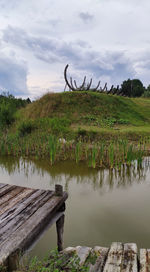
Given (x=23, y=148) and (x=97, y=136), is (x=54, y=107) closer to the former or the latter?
(x=97, y=136)

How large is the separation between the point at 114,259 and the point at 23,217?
45.4 inches

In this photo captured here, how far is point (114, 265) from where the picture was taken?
2.10 meters

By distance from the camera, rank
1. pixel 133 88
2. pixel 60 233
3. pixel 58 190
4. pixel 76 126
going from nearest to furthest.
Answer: pixel 60 233
pixel 58 190
pixel 76 126
pixel 133 88

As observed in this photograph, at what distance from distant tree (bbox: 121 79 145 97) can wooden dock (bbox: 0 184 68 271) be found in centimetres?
3924

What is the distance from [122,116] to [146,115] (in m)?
2.65

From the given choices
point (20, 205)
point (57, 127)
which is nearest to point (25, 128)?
point (57, 127)

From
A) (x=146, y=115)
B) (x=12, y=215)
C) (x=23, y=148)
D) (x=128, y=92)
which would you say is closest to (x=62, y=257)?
(x=12, y=215)

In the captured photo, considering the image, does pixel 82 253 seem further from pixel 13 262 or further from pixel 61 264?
pixel 13 262

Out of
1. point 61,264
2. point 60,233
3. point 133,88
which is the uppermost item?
point 133,88

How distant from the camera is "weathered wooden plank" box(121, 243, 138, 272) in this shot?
2032mm

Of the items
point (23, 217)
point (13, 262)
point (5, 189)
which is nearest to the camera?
point (13, 262)

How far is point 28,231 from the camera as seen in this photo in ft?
7.20

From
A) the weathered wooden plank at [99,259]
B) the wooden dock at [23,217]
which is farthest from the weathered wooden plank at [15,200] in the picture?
the weathered wooden plank at [99,259]

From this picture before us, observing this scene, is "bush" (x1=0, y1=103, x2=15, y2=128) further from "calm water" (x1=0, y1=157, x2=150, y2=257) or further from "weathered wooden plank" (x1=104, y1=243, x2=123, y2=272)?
"weathered wooden plank" (x1=104, y1=243, x2=123, y2=272)
